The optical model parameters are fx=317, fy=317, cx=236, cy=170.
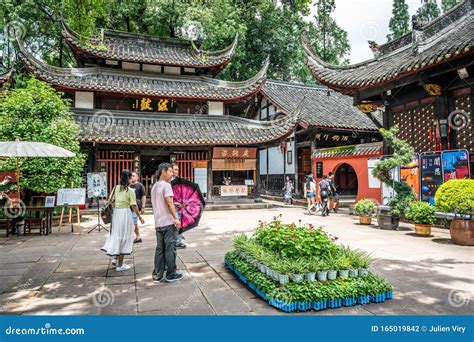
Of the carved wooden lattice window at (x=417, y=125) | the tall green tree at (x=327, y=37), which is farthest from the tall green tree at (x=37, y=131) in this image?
the tall green tree at (x=327, y=37)

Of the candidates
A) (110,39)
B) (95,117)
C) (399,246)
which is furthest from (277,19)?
(399,246)

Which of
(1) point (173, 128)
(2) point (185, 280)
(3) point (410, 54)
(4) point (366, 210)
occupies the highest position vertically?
(3) point (410, 54)

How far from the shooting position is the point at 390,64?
11461mm

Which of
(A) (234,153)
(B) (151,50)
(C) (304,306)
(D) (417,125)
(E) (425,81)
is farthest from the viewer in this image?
(B) (151,50)

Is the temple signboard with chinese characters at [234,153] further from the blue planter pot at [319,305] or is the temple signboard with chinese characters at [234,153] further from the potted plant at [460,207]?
the blue planter pot at [319,305]

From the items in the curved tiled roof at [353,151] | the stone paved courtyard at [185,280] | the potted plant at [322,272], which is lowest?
the stone paved courtyard at [185,280]

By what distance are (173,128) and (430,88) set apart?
1042 cm

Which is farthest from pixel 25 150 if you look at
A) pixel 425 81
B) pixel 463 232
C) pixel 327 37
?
pixel 327 37

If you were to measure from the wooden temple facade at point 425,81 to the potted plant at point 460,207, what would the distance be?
8.48ft

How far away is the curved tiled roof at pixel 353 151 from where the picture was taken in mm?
12977

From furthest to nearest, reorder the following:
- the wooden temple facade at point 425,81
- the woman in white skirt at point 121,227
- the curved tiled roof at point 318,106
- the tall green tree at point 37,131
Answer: the curved tiled roof at point 318,106 → the tall green tree at point 37,131 → the wooden temple facade at point 425,81 → the woman in white skirt at point 121,227

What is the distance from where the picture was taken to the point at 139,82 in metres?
15.6

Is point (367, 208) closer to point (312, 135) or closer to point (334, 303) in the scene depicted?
point (334, 303)

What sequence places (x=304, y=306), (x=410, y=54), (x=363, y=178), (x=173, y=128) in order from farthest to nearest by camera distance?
(x=173, y=128) → (x=363, y=178) → (x=410, y=54) → (x=304, y=306)
